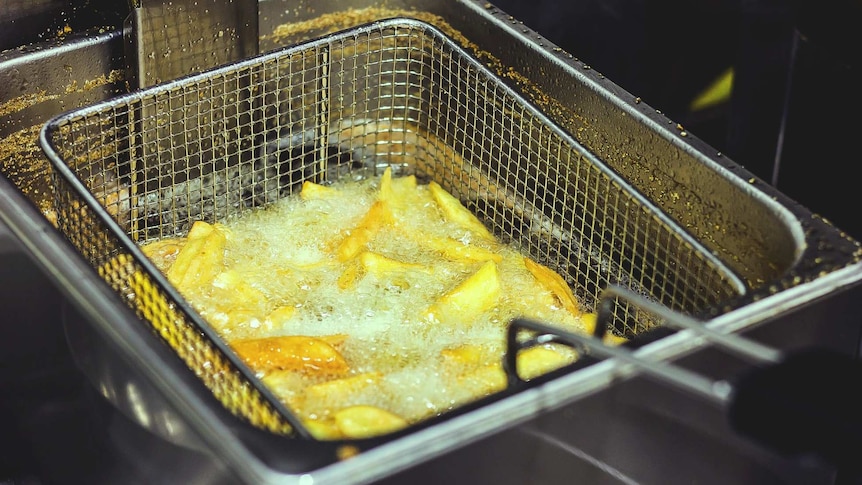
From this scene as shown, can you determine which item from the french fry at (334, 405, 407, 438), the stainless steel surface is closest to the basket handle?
the french fry at (334, 405, 407, 438)

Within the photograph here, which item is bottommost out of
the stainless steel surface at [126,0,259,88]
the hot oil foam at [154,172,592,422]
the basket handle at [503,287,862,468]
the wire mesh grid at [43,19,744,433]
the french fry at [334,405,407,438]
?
the hot oil foam at [154,172,592,422]

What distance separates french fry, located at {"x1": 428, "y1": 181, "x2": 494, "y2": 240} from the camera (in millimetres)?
1461

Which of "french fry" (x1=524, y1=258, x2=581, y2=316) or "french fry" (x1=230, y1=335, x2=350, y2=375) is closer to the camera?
"french fry" (x1=230, y1=335, x2=350, y2=375)

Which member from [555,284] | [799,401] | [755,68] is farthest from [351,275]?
[755,68]

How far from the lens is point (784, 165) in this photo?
195cm

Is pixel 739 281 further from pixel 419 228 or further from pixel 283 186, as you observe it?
pixel 283 186

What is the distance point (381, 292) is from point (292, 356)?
191 millimetres

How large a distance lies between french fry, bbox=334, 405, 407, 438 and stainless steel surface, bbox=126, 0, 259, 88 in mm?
633

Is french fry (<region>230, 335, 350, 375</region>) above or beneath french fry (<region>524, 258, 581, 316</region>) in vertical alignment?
beneath

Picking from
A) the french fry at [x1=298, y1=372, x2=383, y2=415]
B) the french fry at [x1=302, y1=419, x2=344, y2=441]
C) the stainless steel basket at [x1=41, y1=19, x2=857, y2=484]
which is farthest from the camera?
the stainless steel basket at [x1=41, y1=19, x2=857, y2=484]

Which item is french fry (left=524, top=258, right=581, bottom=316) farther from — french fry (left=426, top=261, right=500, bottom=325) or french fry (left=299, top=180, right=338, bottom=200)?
french fry (left=299, top=180, right=338, bottom=200)

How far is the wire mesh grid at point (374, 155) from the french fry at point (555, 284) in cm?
4

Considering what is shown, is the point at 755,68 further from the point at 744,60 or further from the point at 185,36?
the point at 185,36

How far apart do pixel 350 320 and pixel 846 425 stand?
696 millimetres
